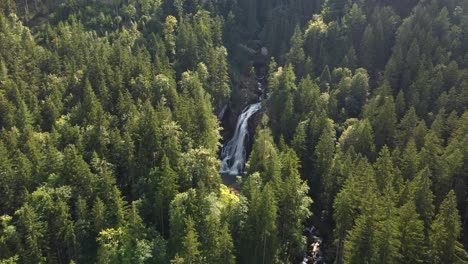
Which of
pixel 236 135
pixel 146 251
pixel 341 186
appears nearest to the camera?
pixel 146 251

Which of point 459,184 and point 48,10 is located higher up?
point 48,10

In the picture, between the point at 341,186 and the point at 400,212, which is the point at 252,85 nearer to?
the point at 341,186

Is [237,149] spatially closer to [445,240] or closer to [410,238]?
[410,238]

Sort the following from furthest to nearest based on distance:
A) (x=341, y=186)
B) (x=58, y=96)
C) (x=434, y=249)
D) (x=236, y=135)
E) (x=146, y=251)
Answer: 1. (x=236, y=135)
2. (x=58, y=96)
3. (x=341, y=186)
4. (x=146, y=251)
5. (x=434, y=249)

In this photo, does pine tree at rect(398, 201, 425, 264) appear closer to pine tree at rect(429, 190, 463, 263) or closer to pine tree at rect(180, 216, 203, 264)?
pine tree at rect(429, 190, 463, 263)

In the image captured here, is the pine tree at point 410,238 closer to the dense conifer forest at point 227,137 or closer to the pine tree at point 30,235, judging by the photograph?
the dense conifer forest at point 227,137

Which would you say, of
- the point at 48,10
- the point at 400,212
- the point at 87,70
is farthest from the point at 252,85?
the point at 400,212

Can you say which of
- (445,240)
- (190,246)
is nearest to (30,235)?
(190,246)

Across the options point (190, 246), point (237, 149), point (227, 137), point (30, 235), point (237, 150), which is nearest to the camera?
point (190, 246)
